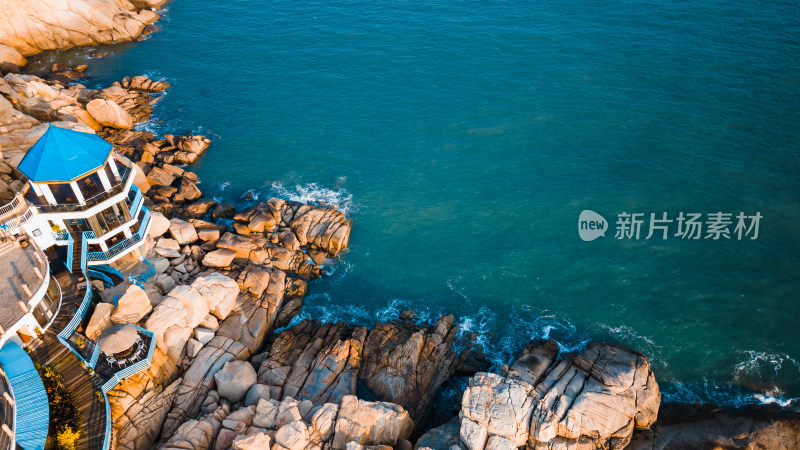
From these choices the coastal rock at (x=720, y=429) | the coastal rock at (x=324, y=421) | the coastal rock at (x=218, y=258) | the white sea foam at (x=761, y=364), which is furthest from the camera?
the coastal rock at (x=218, y=258)

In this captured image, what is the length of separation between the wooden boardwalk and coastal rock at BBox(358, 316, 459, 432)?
21385mm

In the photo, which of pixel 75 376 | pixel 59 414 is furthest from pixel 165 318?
pixel 59 414

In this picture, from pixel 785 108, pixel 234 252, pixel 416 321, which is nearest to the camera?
pixel 416 321

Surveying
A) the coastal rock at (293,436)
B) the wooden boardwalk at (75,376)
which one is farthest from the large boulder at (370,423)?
the wooden boardwalk at (75,376)

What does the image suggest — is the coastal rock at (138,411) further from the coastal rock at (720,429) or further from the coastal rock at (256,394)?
the coastal rock at (720,429)

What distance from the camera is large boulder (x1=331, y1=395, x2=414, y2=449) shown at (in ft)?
128

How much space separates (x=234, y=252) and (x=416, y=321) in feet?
73.8

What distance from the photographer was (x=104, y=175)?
46.0m

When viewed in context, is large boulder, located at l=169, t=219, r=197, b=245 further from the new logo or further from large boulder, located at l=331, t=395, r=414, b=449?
the new logo

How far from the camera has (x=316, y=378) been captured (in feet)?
149

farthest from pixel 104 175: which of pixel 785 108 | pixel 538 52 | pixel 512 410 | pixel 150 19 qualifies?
pixel 785 108

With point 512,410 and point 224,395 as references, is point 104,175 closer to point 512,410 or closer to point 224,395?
point 224,395

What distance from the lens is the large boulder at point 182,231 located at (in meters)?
57.3

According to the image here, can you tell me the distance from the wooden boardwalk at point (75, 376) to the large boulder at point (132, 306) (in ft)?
11.8
